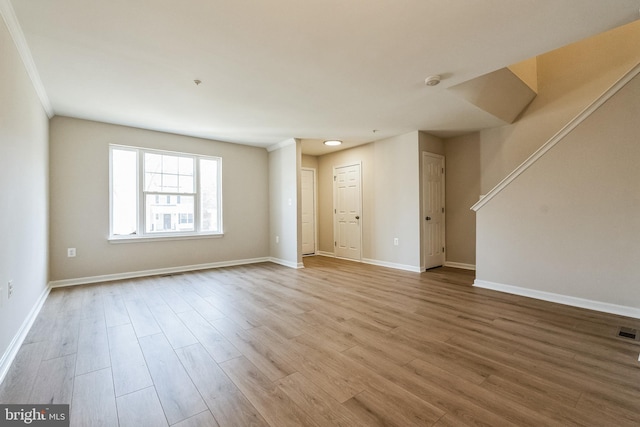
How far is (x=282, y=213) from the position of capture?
5.48 metres

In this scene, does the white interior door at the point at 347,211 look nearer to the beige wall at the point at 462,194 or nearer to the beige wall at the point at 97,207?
the beige wall at the point at 462,194

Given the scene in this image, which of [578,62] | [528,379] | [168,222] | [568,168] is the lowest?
[528,379]

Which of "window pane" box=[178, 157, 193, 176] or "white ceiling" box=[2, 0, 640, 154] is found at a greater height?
"white ceiling" box=[2, 0, 640, 154]

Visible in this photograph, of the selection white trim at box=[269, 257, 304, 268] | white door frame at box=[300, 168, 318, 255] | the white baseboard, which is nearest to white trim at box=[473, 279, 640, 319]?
white trim at box=[269, 257, 304, 268]

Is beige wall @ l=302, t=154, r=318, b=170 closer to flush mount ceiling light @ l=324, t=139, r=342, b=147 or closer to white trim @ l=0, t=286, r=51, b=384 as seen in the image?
flush mount ceiling light @ l=324, t=139, r=342, b=147

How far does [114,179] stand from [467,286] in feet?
18.0

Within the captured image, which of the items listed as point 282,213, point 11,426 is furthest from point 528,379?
point 282,213

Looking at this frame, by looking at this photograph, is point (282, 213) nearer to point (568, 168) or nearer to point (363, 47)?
point (363, 47)

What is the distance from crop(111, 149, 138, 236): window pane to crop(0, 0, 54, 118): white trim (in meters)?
1.19

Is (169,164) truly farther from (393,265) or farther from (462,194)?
(462,194)

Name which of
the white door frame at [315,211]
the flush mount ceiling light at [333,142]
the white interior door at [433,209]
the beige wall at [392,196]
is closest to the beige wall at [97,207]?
the flush mount ceiling light at [333,142]

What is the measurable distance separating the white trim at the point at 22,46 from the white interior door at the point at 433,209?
192 inches

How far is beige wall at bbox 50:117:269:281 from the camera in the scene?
381 cm


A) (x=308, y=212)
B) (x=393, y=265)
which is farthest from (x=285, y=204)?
(x=393, y=265)
